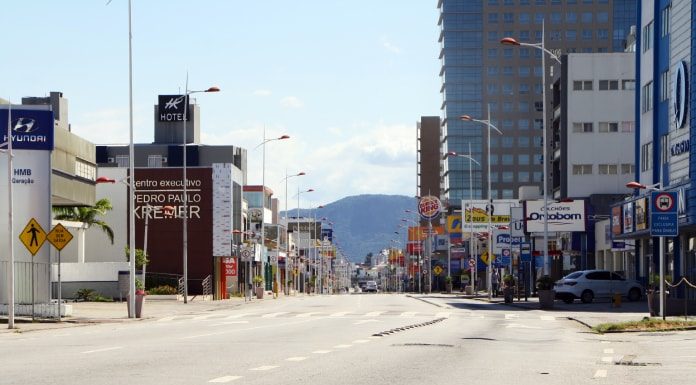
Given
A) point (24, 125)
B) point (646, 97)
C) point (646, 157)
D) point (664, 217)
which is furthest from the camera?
point (646, 97)

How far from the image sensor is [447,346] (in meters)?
22.8

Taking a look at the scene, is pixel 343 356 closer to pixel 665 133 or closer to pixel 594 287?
pixel 594 287

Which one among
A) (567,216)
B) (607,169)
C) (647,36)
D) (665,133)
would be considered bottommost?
(567,216)

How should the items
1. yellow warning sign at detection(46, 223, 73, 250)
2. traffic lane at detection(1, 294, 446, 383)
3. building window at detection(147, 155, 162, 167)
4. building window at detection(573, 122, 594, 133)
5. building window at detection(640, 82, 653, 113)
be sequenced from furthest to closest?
building window at detection(147, 155, 162, 167) < building window at detection(573, 122, 594, 133) < building window at detection(640, 82, 653, 113) < yellow warning sign at detection(46, 223, 73, 250) < traffic lane at detection(1, 294, 446, 383)

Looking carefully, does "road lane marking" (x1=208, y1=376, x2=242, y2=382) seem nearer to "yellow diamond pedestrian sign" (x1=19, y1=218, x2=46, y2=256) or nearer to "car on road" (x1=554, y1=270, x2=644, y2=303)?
"yellow diamond pedestrian sign" (x1=19, y1=218, x2=46, y2=256)

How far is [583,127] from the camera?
10031 cm

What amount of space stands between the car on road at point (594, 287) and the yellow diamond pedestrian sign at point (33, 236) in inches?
1305

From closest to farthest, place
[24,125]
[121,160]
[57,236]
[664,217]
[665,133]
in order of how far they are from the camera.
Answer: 1. [664,217]
2. [57,236]
3. [24,125]
4. [665,133]
5. [121,160]

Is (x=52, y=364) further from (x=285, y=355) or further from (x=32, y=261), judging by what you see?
(x=32, y=261)

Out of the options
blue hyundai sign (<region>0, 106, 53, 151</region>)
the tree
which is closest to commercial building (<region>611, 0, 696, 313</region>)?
blue hyundai sign (<region>0, 106, 53, 151</region>)

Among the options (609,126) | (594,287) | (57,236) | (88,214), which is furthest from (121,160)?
(57,236)

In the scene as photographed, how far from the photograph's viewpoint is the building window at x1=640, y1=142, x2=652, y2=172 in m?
66.0

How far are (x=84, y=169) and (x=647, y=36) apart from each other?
3269 centimetres

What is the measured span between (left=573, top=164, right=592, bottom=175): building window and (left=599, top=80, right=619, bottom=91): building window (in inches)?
268
